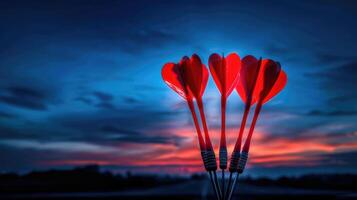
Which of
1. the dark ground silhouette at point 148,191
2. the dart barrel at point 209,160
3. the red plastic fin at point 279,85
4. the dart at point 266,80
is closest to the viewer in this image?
the dart barrel at point 209,160

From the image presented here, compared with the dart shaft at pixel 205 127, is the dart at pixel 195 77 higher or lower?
higher

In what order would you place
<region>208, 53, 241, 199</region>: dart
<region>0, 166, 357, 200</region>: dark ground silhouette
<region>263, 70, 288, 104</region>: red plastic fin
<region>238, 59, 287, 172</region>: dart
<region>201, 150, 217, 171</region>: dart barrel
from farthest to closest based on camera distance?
<region>0, 166, 357, 200</region>: dark ground silhouette
<region>263, 70, 288, 104</region>: red plastic fin
<region>238, 59, 287, 172</region>: dart
<region>208, 53, 241, 199</region>: dart
<region>201, 150, 217, 171</region>: dart barrel

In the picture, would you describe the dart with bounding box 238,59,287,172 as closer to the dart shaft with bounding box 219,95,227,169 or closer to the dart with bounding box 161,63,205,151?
the dart shaft with bounding box 219,95,227,169

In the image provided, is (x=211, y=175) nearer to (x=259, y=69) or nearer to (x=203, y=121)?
(x=203, y=121)

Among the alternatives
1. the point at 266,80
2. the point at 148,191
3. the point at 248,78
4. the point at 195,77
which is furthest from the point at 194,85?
the point at 148,191

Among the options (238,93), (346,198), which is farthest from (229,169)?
(346,198)

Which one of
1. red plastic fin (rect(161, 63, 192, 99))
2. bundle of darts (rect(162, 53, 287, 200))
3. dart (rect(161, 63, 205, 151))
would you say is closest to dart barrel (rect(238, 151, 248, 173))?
bundle of darts (rect(162, 53, 287, 200))

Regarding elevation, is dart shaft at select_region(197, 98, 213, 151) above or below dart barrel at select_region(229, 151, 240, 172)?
above

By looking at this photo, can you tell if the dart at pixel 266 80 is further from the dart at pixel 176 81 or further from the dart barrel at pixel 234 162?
the dart at pixel 176 81

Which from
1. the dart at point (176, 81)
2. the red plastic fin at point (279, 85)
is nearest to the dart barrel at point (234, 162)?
the dart at point (176, 81)
